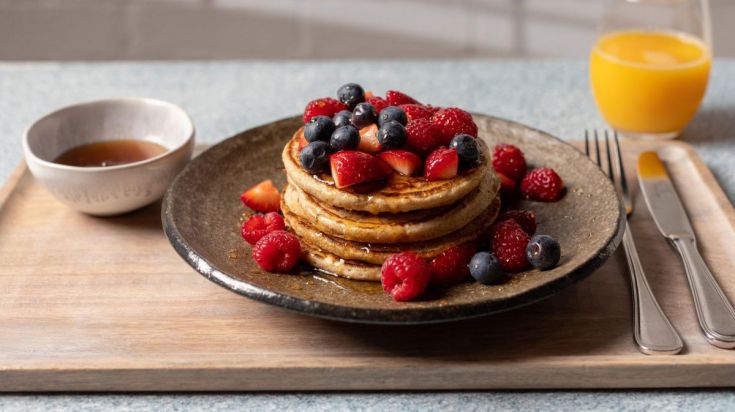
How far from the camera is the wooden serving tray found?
4.96ft

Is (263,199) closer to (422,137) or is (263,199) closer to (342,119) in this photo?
(342,119)

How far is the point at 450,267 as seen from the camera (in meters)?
1.67

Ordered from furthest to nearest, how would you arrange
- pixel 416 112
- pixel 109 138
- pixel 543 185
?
pixel 109 138 < pixel 543 185 < pixel 416 112

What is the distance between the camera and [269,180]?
208 cm

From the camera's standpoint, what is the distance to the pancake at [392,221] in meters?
1.71

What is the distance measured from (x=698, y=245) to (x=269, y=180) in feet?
3.23

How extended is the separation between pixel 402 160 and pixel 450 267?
0.75 ft

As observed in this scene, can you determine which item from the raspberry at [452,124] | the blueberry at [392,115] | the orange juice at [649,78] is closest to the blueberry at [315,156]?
the blueberry at [392,115]

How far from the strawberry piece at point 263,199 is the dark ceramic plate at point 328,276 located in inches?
1.3

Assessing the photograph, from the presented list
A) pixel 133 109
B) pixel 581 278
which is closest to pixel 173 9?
pixel 133 109

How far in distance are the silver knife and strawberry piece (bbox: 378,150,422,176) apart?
602 millimetres

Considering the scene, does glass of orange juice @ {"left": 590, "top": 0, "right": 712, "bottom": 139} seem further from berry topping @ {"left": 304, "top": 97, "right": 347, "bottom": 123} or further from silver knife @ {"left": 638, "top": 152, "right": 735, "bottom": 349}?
berry topping @ {"left": 304, "top": 97, "right": 347, "bottom": 123}

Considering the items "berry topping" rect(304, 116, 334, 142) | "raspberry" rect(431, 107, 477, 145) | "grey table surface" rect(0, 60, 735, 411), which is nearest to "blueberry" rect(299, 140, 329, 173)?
"berry topping" rect(304, 116, 334, 142)

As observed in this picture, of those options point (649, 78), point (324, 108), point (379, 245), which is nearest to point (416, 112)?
point (324, 108)
